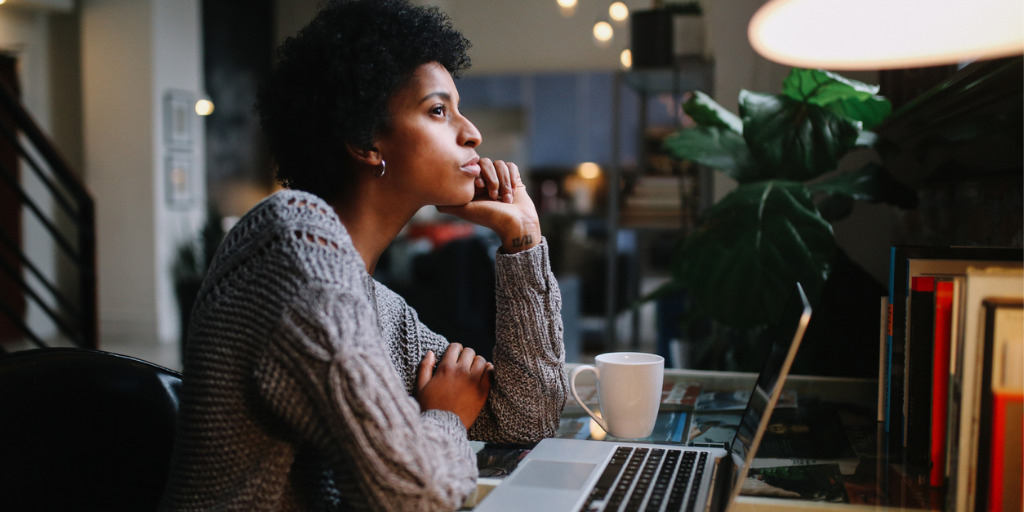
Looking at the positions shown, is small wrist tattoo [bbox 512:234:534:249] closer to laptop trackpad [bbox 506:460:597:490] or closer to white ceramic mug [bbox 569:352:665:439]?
white ceramic mug [bbox 569:352:665:439]

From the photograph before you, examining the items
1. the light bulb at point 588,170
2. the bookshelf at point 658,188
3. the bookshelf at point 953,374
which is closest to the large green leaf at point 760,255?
the bookshelf at point 953,374

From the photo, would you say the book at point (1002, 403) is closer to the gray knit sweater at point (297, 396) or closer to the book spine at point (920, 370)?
the book spine at point (920, 370)

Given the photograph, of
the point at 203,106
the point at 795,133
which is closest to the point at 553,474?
the point at 795,133

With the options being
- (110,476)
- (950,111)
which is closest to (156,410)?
(110,476)

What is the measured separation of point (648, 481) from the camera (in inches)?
32.4

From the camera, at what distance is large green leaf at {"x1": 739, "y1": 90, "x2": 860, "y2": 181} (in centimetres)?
138

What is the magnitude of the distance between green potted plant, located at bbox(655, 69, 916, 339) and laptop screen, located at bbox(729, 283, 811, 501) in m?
0.51

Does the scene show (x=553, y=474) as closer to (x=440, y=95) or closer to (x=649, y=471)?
(x=649, y=471)

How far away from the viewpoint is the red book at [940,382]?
2.64 feet

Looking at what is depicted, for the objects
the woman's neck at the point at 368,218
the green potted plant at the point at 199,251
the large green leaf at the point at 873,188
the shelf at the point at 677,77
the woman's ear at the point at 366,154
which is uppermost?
the shelf at the point at 677,77

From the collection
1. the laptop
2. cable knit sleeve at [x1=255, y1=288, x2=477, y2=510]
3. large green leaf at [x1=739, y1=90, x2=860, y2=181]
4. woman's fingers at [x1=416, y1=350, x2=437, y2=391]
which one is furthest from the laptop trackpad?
large green leaf at [x1=739, y1=90, x2=860, y2=181]

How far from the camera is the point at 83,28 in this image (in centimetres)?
548

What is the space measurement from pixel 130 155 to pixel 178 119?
47 cm

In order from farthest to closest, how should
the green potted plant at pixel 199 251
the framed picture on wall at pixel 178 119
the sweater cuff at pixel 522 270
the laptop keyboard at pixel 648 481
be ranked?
the framed picture on wall at pixel 178 119 < the green potted plant at pixel 199 251 < the sweater cuff at pixel 522 270 < the laptop keyboard at pixel 648 481
